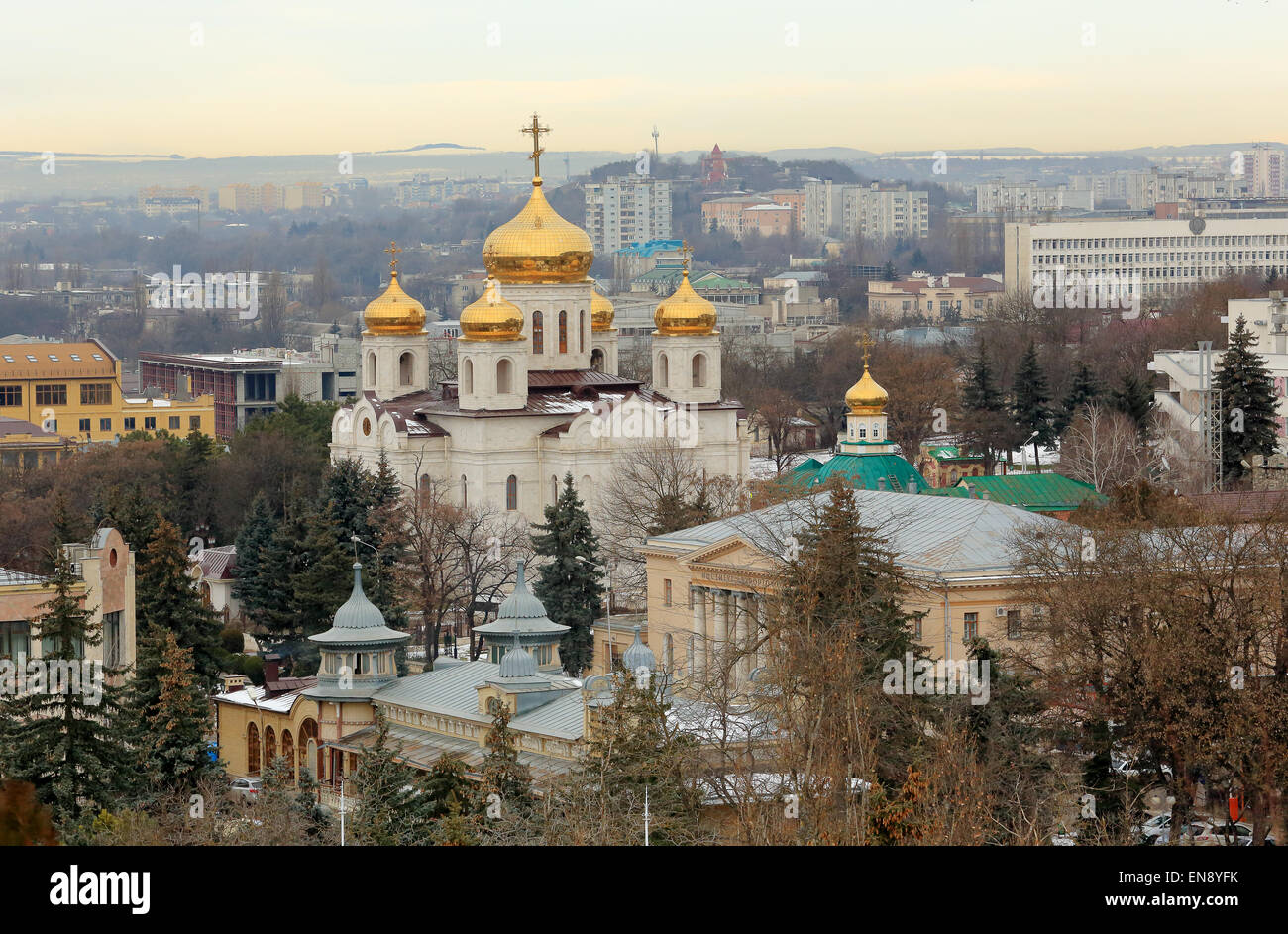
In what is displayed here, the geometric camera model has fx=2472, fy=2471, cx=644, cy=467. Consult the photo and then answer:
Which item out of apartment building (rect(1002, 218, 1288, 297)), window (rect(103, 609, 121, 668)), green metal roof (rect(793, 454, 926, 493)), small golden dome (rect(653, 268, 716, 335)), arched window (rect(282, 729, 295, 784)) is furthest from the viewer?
apartment building (rect(1002, 218, 1288, 297))

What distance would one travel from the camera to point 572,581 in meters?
41.9

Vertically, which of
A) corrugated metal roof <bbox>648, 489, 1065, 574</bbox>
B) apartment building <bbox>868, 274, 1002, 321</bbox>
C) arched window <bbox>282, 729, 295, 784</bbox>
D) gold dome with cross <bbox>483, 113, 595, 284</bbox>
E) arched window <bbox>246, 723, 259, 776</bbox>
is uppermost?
gold dome with cross <bbox>483, 113, 595, 284</bbox>

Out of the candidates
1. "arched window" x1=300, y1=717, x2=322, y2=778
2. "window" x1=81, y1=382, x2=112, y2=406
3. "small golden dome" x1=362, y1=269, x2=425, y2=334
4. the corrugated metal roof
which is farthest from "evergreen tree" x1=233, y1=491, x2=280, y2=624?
"window" x1=81, y1=382, x2=112, y2=406

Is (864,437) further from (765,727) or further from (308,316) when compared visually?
(308,316)

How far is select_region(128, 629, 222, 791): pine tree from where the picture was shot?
88.5 ft

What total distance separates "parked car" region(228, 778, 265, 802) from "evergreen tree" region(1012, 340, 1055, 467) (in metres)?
35.3

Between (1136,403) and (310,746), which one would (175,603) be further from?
(1136,403)

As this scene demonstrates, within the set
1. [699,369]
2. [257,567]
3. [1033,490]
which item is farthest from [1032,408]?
[257,567]

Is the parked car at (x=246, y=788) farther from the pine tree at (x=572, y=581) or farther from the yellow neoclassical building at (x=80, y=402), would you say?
the yellow neoclassical building at (x=80, y=402)

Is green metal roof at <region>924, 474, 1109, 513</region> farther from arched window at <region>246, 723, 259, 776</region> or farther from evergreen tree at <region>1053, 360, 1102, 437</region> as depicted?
arched window at <region>246, 723, 259, 776</region>

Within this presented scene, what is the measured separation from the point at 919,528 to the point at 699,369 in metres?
21.1

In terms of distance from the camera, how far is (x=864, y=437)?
171 feet
